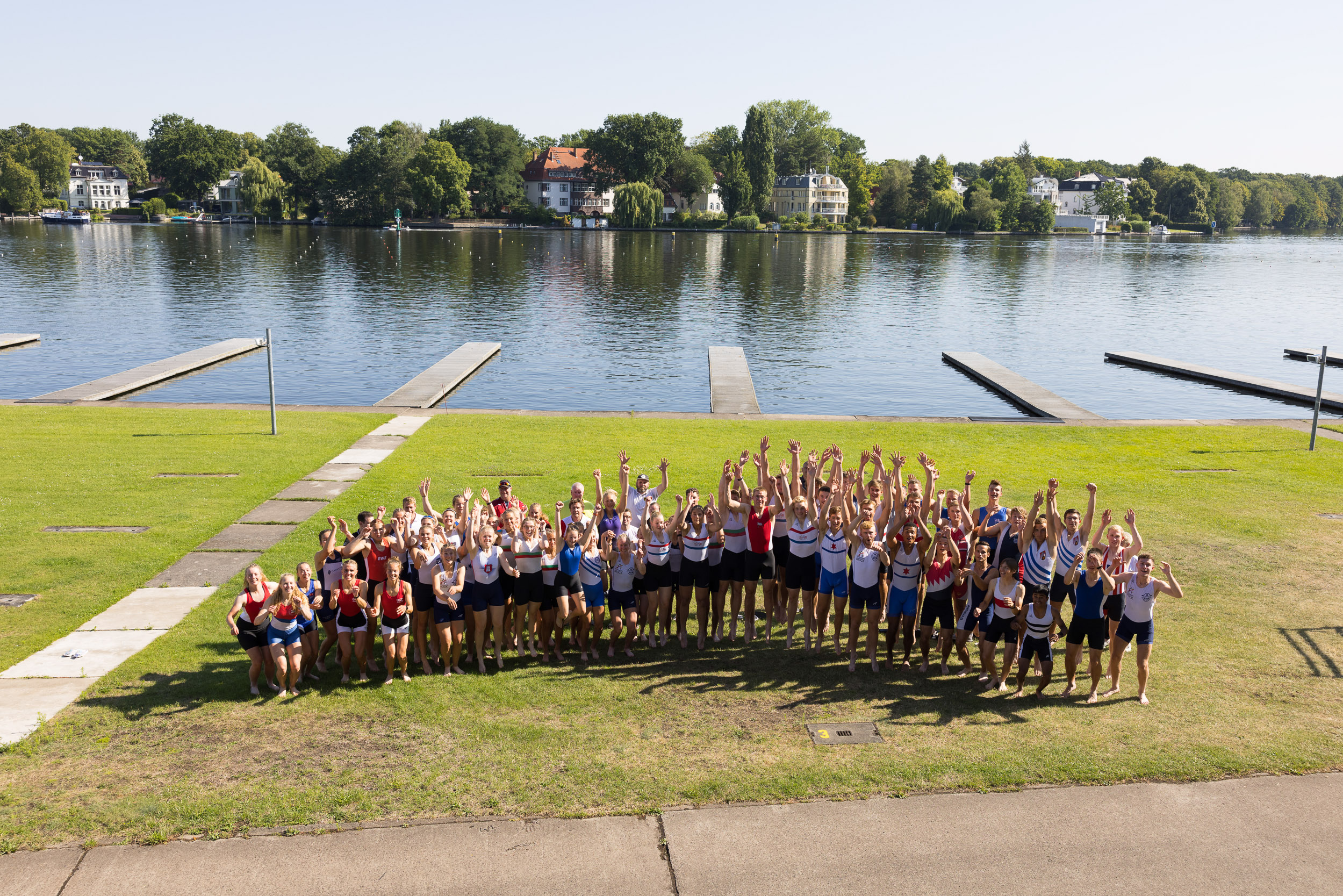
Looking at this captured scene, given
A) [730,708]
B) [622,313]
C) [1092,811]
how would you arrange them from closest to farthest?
1. [1092,811]
2. [730,708]
3. [622,313]

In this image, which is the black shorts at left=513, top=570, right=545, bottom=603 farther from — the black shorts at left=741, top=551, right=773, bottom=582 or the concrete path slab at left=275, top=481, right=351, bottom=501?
the concrete path slab at left=275, top=481, right=351, bottom=501

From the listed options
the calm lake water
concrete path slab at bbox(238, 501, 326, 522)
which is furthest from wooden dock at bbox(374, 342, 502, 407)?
concrete path slab at bbox(238, 501, 326, 522)

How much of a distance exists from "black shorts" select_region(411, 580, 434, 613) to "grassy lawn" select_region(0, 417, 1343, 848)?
32.9 inches

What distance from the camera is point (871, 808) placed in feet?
27.4

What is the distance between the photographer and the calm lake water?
34188 millimetres

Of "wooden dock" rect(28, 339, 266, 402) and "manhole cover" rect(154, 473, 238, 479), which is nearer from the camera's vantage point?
"manhole cover" rect(154, 473, 238, 479)

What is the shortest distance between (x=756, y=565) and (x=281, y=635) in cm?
558

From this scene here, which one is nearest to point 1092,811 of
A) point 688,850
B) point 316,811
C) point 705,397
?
point 688,850

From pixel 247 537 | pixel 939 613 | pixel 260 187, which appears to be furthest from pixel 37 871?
pixel 260 187

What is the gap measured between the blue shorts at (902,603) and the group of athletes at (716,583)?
0.02 meters

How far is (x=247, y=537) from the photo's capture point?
1479 centimetres

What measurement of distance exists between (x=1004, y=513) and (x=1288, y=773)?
166 inches

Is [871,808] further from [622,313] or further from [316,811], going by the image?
[622,313]

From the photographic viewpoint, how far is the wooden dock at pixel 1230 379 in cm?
3256
